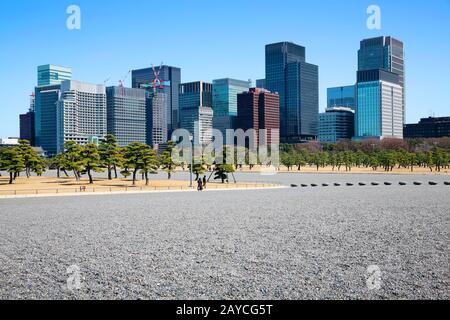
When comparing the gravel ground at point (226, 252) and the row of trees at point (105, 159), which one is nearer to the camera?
the gravel ground at point (226, 252)

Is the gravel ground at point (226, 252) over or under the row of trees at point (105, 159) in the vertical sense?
under

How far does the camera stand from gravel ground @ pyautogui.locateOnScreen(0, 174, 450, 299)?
1647 cm

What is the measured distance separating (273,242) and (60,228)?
13.7 metres

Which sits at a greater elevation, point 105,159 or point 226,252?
point 105,159

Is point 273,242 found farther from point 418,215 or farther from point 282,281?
point 418,215

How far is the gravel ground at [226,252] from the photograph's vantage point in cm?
1647

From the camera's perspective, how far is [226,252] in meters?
22.1

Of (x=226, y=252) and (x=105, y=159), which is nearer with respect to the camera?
(x=226, y=252)

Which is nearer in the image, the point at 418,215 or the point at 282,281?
the point at 282,281

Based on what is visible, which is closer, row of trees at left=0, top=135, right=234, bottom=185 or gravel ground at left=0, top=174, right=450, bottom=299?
gravel ground at left=0, top=174, right=450, bottom=299

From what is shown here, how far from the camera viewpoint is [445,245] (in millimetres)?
22969

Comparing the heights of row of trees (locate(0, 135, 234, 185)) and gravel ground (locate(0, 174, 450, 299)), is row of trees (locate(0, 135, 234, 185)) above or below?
above
